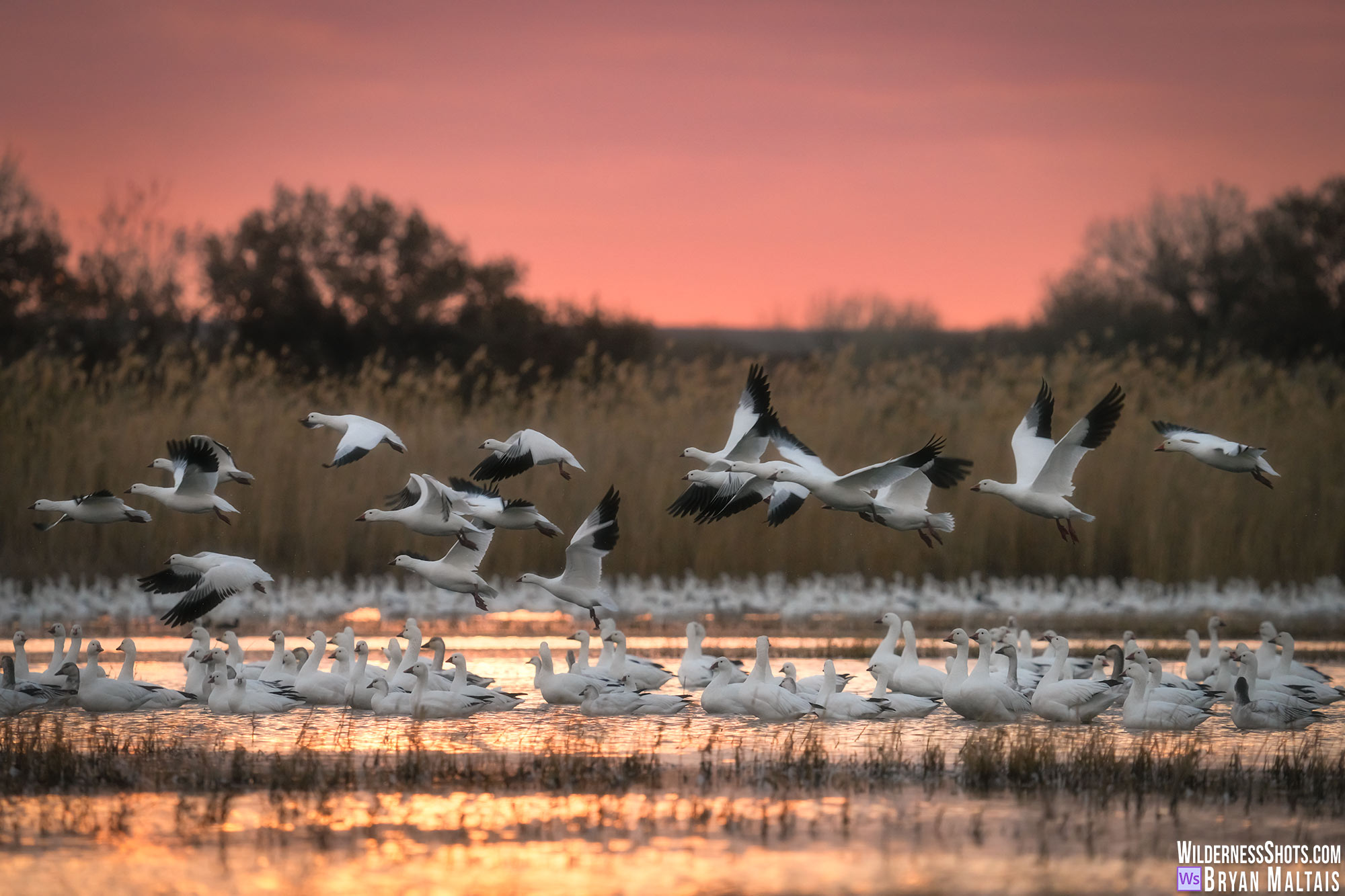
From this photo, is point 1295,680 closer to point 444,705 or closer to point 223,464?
point 444,705

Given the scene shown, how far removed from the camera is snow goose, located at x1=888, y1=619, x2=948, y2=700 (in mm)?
11414

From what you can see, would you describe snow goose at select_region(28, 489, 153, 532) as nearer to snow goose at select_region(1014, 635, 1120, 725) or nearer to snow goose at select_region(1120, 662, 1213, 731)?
snow goose at select_region(1014, 635, 1120, 725)

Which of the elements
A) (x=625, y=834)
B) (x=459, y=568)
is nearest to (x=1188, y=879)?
(x=625, y=834)

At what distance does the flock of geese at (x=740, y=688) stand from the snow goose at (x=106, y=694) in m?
0.01

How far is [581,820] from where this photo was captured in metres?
8.20

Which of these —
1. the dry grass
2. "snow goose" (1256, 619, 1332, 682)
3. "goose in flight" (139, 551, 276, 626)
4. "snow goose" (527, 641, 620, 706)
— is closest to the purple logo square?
"snow goose" (1256, 619, 1332, 682)

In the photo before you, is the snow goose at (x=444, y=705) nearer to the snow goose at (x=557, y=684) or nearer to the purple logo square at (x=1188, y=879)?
the snow goose at (x=557, y=684)

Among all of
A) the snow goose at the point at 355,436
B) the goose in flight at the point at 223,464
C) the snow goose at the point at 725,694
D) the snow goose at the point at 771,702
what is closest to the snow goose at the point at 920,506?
the snow goose at the point at 771,702

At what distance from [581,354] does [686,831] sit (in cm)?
2700

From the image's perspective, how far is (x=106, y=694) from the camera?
1073 cm

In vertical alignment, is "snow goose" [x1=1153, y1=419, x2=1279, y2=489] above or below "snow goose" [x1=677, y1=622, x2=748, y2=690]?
above

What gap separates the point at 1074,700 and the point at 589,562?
3748 mm

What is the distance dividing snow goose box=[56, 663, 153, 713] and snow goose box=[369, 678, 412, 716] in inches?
58.7

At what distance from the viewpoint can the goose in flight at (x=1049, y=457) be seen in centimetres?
1064
